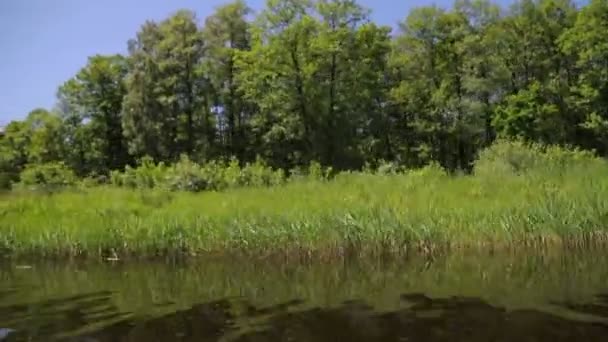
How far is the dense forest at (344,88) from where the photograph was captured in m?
41.5

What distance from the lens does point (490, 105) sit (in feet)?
146

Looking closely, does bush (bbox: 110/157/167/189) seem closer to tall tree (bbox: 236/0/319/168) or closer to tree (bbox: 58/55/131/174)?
tall tree (bbox: 236/0/319/168)

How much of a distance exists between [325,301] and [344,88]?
35440 millimetres

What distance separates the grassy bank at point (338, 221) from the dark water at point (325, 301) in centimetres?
66

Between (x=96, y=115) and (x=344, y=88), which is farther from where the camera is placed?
(x=96, y=115)

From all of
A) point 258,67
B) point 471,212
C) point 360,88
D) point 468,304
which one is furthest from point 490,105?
point 468,304

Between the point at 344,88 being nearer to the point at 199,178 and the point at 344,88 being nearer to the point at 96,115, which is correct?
the point at 199,178

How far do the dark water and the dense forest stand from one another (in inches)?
1231

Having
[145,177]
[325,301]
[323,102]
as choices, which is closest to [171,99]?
[323,102]

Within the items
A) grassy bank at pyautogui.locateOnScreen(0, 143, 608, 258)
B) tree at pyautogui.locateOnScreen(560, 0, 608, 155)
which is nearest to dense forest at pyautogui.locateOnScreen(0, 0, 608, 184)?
tree at pyautogui.locateOnScreen(560, 0, 608, 155)

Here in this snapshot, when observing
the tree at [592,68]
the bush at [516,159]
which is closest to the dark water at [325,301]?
the bush at [516,159]

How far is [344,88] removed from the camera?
1676 inches

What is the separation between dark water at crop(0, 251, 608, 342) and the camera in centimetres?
662

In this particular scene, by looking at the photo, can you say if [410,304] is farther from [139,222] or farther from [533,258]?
[139,222]
